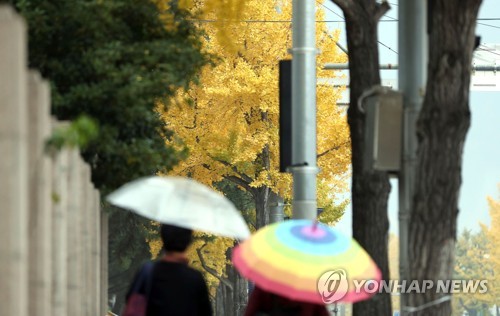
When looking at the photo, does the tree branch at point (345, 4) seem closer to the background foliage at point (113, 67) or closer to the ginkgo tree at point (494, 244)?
the background foliage at point (113, 67)

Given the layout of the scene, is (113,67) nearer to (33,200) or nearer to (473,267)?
(33,200)

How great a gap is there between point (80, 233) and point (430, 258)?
3.18 m

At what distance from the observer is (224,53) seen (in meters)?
39.5

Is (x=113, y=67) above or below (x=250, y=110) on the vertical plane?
above

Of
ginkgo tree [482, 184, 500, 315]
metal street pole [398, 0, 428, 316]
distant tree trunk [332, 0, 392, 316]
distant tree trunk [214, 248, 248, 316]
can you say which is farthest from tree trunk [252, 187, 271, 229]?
ginkgo tree [482, 184, 500, 315]

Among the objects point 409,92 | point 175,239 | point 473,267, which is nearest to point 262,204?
point 409,92

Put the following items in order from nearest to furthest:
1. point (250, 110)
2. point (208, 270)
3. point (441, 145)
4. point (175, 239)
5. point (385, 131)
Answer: point (175, 239) < point (441, 145) < point (385, 131) < point (250, 110) < point (208, 270)

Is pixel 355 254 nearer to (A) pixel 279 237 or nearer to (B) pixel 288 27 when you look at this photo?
(A) pixel 279 237

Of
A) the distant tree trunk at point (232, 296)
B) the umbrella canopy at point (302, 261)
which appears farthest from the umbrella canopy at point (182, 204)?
the distant tree trunk at point (232, 296)

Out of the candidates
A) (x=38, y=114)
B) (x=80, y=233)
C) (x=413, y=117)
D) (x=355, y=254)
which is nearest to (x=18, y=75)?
(x=38, y=114)

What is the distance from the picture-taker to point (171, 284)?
29.0 feet

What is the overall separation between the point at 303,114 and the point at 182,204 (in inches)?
299

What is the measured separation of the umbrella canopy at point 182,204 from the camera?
364 inches

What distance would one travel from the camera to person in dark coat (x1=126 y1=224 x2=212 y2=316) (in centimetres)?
881
